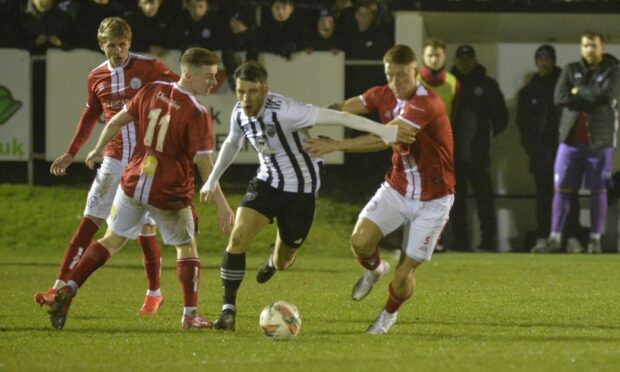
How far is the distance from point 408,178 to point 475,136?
25.9ft

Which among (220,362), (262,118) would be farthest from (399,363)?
(262,118)

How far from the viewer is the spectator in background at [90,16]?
1753 centimetres

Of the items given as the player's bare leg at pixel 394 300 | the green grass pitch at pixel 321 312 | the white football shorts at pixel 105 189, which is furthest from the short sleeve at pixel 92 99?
the player's bare leg at pixel 394 300

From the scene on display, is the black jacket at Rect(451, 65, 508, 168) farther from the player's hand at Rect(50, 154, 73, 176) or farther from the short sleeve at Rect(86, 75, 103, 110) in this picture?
the player's hand at Rect(50, 154, 73, 176)

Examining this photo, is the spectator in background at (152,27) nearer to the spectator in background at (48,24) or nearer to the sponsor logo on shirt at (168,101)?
the spectator in background at (48,24)

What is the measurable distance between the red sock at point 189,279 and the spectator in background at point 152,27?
7.98 metres

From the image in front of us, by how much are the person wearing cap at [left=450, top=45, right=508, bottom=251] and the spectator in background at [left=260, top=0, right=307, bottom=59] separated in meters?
2.16

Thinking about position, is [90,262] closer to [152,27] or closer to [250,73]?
[250,73]

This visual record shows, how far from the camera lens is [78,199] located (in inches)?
709

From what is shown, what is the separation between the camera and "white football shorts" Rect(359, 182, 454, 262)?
9.58 m

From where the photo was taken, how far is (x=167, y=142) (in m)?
9.58

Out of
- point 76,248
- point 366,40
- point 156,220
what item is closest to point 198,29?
point 366,40

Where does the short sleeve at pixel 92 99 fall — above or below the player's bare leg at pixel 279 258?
above

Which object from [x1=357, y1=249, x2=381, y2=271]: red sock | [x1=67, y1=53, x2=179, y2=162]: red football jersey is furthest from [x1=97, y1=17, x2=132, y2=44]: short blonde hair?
[x1=357, y1=249, x2=381, y2=271]: red sock
